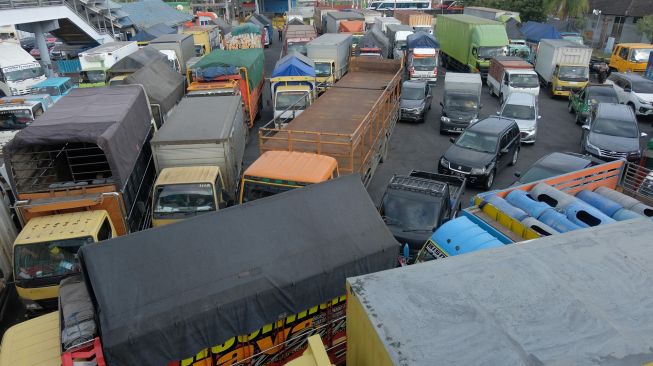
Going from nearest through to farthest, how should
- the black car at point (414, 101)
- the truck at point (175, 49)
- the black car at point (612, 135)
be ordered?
the black car at point (612, 135), the black car at point (414, 101), the truck at point (175, 49)

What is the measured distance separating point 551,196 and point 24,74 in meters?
25.8

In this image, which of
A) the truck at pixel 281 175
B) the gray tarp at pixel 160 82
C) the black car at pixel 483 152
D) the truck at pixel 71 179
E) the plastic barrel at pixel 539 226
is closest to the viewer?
the plastic barrel at pixel 539 226

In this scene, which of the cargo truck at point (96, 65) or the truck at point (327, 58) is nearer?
the truck at point (327, 58)

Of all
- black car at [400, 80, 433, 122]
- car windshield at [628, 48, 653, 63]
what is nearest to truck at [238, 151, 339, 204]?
black car at [400, 80, 433, 122]

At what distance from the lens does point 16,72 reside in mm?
22578

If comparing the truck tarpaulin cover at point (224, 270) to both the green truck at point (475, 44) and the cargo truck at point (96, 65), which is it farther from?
the green truck at point (475, 44)

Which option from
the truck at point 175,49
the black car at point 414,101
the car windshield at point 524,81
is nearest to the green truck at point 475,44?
the car windshield at point 524,81

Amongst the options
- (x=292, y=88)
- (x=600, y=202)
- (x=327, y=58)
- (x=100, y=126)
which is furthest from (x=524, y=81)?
(x=100, y=126)

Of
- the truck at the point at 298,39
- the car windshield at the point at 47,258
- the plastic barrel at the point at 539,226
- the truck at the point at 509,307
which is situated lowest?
the car windshield at the point at 47,258

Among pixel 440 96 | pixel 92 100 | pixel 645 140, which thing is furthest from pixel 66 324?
pixel 440 96

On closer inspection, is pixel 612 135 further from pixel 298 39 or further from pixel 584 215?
pixel 298 39

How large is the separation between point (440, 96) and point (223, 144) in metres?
17.5

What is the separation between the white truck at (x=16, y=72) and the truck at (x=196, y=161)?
46.3 ft

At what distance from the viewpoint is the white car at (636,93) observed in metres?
19.7
